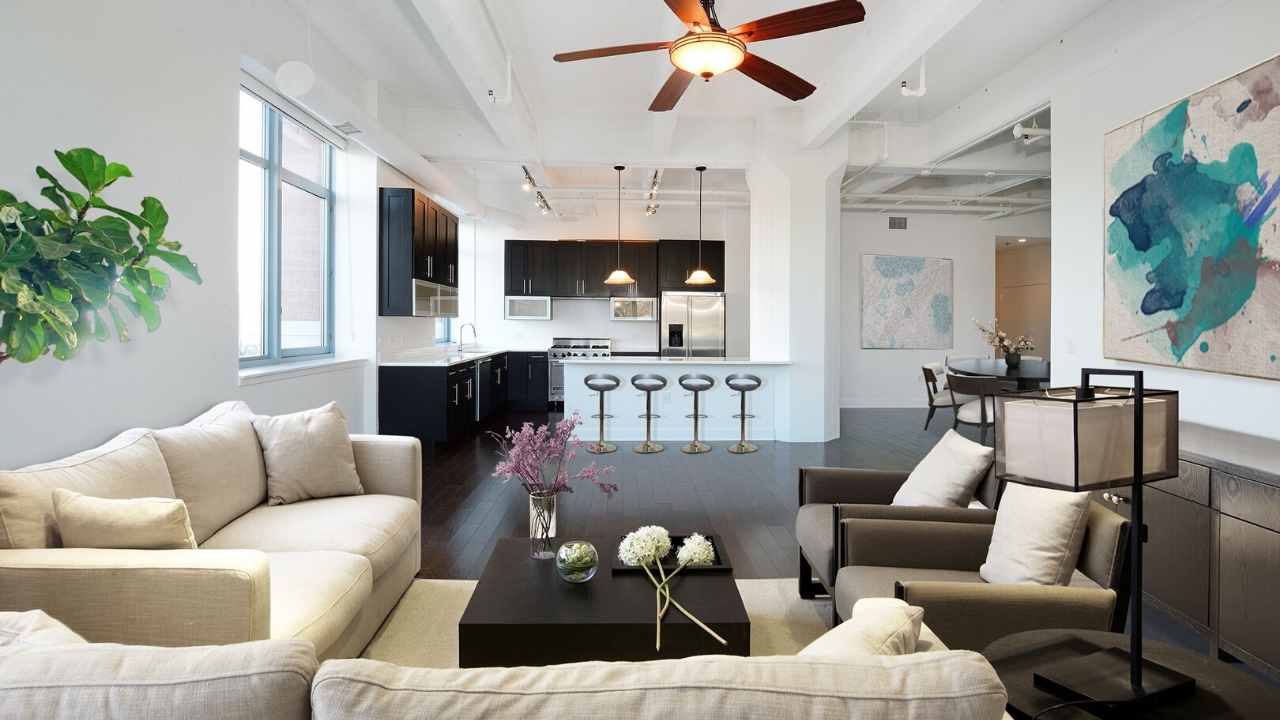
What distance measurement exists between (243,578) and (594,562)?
41.6 inches

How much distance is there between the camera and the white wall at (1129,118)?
2.89 m

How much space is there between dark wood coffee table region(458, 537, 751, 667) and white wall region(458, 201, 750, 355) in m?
8.33


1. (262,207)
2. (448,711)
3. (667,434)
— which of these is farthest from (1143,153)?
(262,207)

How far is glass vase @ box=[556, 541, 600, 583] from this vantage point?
7.36ft

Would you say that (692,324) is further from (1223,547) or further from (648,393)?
(1223,547)

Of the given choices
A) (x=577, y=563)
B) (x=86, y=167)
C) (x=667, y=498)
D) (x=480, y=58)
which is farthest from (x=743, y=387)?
(x=86, y=167)

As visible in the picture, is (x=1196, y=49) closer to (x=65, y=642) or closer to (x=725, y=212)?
(x=65, y=642)

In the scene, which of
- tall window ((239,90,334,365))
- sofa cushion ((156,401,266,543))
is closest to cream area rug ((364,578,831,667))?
sofa cushion ((156,401,266,543))

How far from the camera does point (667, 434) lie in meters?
7.23

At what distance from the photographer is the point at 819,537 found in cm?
268

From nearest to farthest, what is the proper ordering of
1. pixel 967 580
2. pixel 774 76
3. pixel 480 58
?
1. pixel 967 580
2. pixel 774 76
3. pixel 480 58

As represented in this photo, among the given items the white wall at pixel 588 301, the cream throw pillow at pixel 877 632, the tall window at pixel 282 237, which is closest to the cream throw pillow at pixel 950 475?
the cream throw pillow at pixel 877 632

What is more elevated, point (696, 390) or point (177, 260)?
point (177, 260)

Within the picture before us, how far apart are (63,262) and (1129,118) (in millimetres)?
4768
